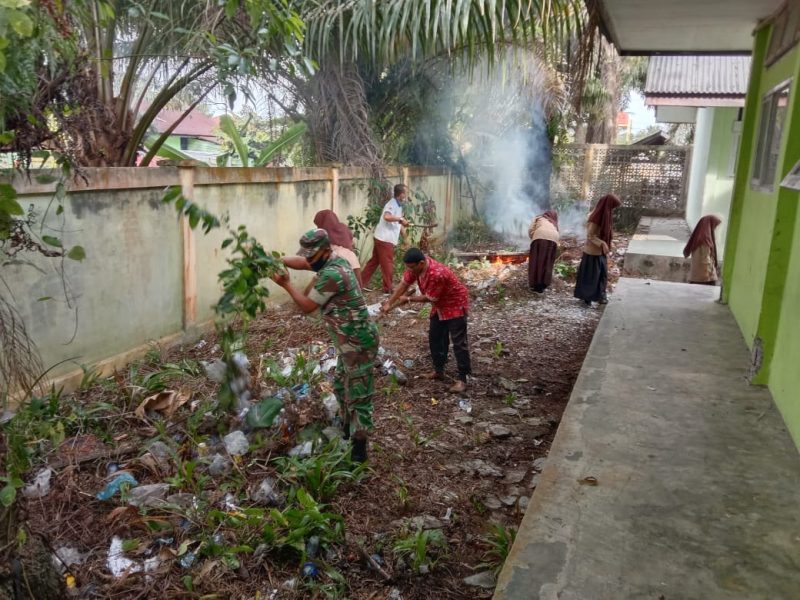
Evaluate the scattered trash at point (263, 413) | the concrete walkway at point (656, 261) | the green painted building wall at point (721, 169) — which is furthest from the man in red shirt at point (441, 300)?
the green painted building wall at point (721, 169)

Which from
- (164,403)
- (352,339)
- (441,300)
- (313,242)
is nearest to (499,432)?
(441,300)

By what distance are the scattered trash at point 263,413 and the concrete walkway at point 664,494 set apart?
174cm

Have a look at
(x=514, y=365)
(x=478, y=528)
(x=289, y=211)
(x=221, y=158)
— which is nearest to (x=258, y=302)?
Answer: (x=478, y=528)

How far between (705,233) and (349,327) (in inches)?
214

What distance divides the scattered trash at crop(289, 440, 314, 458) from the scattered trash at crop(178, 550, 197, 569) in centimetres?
94

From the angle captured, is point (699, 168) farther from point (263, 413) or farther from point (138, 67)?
point (263, 413)

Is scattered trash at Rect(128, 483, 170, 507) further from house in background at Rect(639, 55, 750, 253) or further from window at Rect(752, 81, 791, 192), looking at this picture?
house in background at Rect(639, 55, 750, 253)

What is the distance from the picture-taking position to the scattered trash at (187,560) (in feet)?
9.20

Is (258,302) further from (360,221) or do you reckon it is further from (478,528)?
(360,221)

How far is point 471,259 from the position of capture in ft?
34.6

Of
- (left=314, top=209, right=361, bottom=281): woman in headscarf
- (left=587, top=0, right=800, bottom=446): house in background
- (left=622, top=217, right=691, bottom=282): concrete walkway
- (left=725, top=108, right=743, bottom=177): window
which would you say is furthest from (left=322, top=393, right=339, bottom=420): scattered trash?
(left=725, top=108, right=743, bottom=177): window

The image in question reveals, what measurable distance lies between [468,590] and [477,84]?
10.2 m

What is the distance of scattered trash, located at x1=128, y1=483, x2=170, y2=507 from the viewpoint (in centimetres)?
314

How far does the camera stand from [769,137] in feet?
16.7
